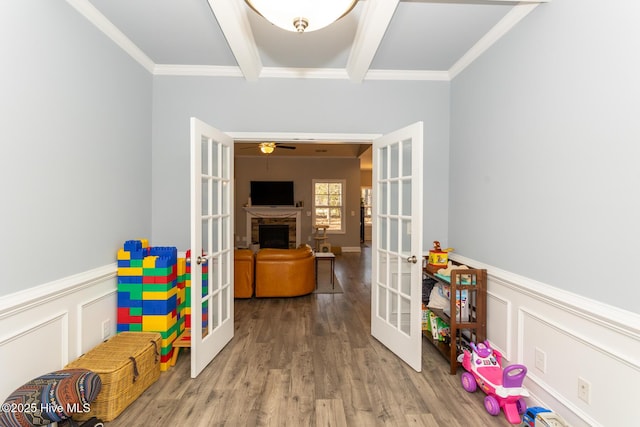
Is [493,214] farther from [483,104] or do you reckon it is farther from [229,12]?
[229,12]

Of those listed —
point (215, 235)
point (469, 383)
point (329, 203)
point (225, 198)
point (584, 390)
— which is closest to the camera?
point (584, 390)

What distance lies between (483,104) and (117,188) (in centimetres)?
320

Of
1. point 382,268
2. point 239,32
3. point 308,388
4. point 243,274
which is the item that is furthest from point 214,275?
point 239,32

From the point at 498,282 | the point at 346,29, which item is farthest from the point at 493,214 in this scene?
the point at 346,29

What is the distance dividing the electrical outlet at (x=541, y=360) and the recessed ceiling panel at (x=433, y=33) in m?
2.37

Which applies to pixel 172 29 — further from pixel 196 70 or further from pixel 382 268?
pixel 382 268

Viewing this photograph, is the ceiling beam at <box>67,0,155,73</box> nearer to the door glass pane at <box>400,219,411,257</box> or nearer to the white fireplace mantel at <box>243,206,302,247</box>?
the door glass pane at <box>400,219,411,257</box>

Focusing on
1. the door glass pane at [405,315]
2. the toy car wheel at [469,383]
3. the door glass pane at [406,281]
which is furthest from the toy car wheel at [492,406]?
the door glass pane at [406,281]

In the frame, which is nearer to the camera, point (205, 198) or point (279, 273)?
point (205, 198)

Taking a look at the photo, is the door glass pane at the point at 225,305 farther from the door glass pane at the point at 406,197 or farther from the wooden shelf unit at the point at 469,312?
the wooden shelf unit at the point at 469,312

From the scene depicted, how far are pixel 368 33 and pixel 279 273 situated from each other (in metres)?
3.32

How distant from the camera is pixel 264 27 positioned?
8.29ft

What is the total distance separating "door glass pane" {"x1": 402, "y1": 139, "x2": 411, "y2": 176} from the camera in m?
2.81

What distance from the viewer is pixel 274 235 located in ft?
30.6
